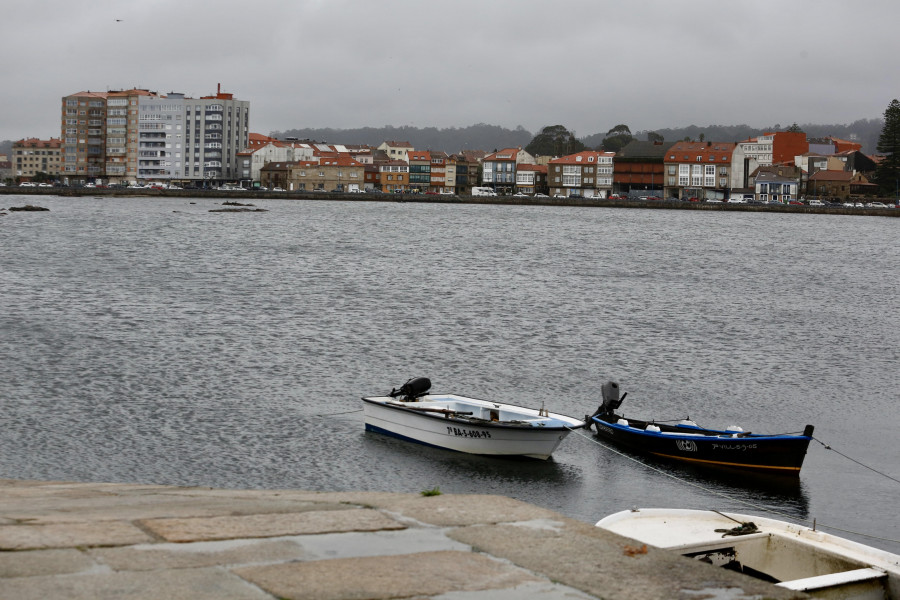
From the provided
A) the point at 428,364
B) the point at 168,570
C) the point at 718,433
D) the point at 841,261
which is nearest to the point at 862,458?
the point at 718,433

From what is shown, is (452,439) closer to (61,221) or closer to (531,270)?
(531,270)

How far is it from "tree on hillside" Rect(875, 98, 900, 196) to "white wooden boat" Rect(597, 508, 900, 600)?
548ft

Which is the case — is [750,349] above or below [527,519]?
below

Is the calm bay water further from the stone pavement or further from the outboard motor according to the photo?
the stone pavement

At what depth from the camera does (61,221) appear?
112188 millimetres

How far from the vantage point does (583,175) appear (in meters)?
193

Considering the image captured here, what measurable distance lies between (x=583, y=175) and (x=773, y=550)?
185 m

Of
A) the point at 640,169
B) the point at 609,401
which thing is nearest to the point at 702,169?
the point at 640,169

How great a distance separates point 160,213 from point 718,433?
4850 inches

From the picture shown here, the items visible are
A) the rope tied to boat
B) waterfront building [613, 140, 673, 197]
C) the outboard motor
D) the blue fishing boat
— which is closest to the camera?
the rope tied to boat

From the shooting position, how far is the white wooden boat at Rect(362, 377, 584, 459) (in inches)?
861

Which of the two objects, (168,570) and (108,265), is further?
(108,265)

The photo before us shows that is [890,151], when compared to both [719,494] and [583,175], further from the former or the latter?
[719,494]

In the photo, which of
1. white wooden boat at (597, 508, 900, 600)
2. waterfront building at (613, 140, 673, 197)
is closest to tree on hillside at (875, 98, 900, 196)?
waterfront building at (613, 140, 673, 197)
